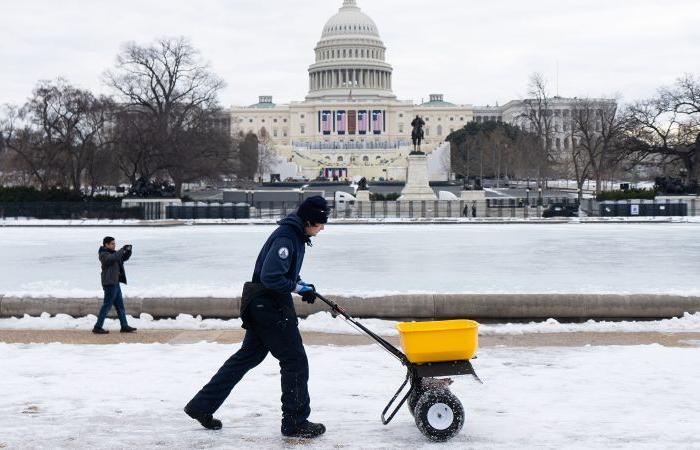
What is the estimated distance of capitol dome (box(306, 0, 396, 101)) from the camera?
160250 millimetres

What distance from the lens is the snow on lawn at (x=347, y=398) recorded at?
626 centimetres

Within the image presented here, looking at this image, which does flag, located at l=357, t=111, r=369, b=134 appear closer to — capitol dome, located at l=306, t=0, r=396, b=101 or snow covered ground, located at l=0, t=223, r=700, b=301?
capitol dome, located at l=306, t=0, r=396, b=101

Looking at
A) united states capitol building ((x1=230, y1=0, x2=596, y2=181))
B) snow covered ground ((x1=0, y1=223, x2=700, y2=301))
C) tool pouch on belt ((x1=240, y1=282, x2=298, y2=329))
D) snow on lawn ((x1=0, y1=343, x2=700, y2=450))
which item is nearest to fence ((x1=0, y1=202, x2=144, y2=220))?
snow covered ground ((x1=0, y1=223, x2=700, y2=301))

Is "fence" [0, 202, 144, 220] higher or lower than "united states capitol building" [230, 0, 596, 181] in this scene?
lower

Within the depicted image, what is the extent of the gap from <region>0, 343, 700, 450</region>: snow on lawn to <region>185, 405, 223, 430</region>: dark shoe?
0.05 m

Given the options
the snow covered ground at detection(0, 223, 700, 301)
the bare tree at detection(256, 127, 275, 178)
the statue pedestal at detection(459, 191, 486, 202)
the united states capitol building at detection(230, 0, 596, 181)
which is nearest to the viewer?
the snow covered ground at detection(0, 223, 700, 301)

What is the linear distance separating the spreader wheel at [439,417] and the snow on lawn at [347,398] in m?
0.07

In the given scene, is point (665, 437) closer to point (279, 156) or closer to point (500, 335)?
point (500, 335)

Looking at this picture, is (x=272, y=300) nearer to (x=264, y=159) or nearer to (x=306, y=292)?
(x=306, y=292)

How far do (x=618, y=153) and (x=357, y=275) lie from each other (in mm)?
41122

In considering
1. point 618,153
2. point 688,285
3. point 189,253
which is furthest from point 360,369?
point 618,153

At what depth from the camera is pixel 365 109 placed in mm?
162750

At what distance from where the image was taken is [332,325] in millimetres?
10961

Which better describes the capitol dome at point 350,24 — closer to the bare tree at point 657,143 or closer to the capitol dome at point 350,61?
the capitol dome at point 350,61
